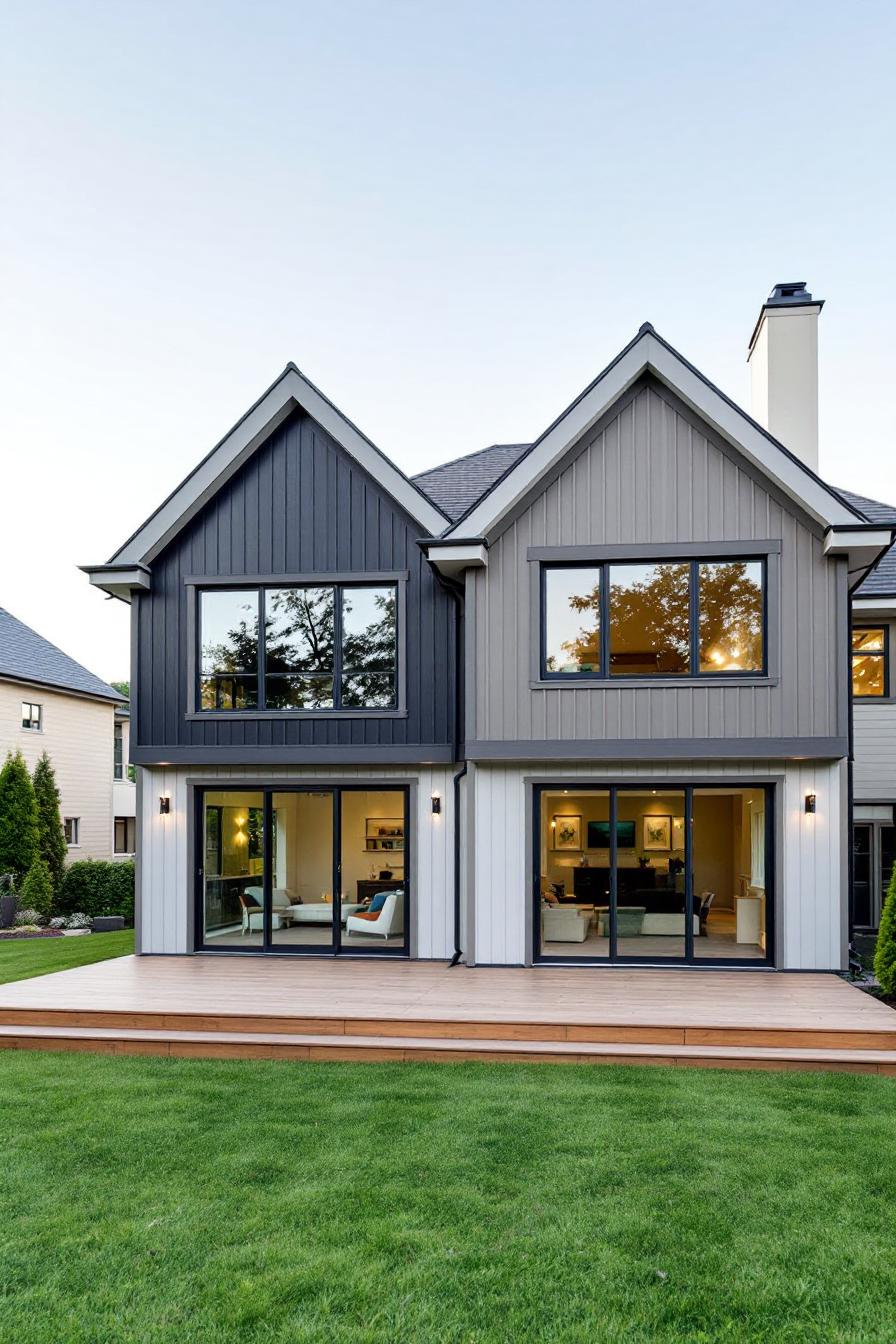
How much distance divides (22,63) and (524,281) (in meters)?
11.5

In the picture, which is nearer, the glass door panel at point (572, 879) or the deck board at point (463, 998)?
the deck board at point (463, 998)

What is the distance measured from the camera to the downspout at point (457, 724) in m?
11.1

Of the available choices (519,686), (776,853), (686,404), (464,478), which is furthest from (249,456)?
(776,853)

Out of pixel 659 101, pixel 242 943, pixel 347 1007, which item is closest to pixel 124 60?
pixel 659 101

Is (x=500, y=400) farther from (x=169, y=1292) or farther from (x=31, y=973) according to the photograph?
(x=169, y=1292)

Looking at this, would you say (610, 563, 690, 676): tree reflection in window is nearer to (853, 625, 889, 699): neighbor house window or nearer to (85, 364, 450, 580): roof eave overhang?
(85, 364, 450, 580): roof eave overhang

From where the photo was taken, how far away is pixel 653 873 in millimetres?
10648

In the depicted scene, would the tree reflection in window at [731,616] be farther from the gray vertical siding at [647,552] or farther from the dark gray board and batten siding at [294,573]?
the dark gray board and batten siding at [294,573]

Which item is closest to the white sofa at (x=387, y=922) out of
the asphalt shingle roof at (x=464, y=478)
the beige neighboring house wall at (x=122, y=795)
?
the asphalt shingle roof at (x=464, y=478)

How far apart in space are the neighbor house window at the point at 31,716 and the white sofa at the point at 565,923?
54.0 ft

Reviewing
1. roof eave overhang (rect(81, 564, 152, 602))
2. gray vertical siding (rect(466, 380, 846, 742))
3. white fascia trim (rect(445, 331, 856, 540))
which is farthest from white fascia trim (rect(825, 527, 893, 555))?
roof eave overhang (rect(81, 564, 152, 602))

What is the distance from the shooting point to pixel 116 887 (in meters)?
18.5

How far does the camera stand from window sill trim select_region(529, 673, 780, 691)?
10219 millimetres

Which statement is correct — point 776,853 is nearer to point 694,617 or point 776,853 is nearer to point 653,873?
point 653,873
